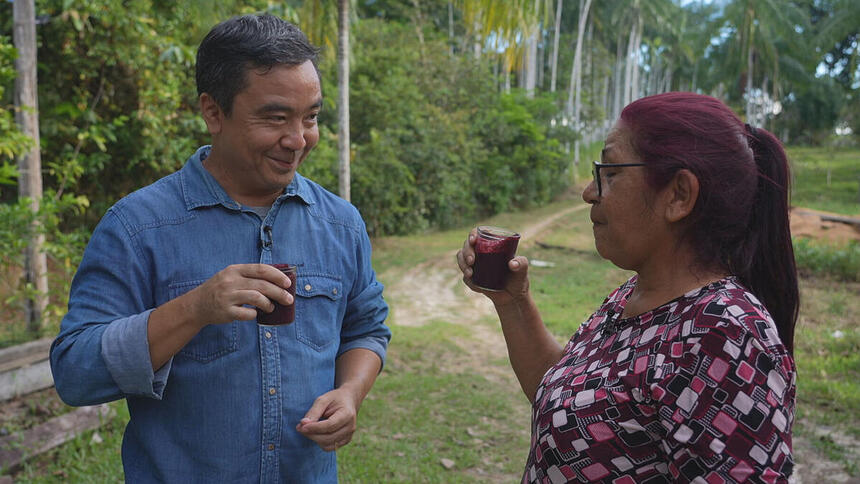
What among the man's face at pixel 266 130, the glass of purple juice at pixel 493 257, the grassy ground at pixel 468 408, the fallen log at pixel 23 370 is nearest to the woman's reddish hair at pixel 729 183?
the glass of purple juice at pixel 493 257

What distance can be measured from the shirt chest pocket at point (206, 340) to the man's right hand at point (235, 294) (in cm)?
21

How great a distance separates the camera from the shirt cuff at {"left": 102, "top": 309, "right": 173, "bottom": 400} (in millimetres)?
1590

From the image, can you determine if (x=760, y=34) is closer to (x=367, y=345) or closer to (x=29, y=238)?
(x=29, y=238)

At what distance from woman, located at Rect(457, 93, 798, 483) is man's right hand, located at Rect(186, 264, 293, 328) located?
753 millimetres

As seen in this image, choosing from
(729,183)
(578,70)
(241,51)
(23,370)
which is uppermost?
(578,70)

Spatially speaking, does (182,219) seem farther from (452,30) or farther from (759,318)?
(452,30)

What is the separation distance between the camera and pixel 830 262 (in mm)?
10797

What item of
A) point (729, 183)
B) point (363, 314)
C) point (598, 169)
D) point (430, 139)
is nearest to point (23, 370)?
point (363, 314)

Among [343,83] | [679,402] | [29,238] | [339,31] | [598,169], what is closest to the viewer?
[679,402]

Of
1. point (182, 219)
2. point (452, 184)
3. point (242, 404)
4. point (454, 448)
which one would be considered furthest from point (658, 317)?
point (452, 184)

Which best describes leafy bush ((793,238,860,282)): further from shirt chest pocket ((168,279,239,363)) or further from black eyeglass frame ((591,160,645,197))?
shirt chest pocket ((168,279,239,363))

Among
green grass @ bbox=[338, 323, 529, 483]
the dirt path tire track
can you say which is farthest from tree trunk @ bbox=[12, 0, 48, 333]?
the dirt path tire track

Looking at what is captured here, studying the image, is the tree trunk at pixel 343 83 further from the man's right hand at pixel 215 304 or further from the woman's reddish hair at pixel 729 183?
the woman's reddish hair at pixel 729 183

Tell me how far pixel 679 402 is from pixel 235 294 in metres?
1.01
